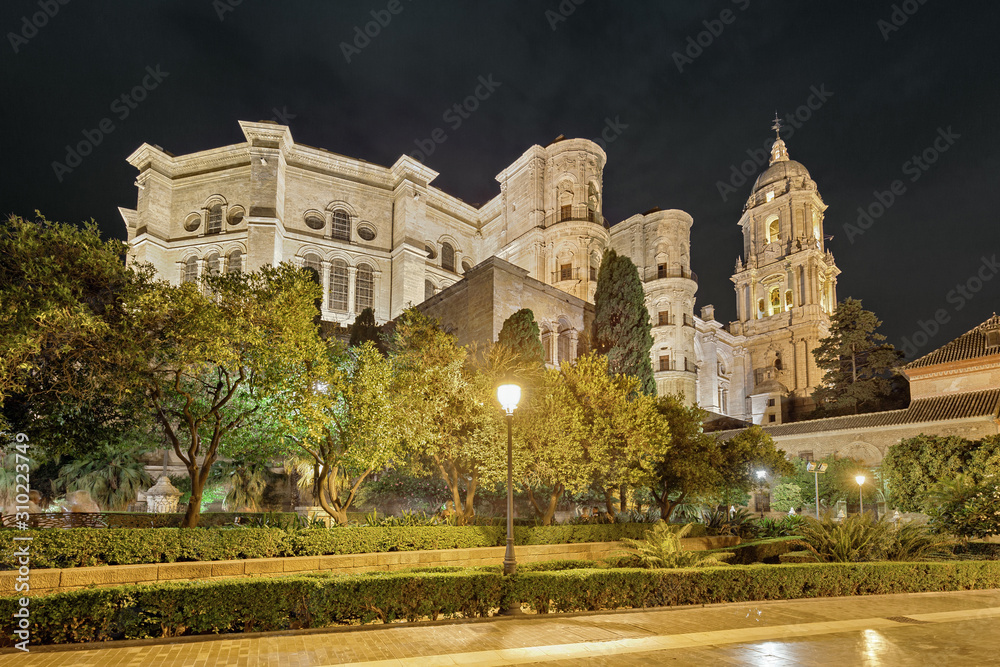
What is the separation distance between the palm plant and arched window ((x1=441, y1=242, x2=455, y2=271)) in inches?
1190

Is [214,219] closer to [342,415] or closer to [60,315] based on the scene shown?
[342,415]

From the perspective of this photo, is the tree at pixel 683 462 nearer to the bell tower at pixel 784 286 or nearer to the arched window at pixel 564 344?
the arched window at pixel 564 344

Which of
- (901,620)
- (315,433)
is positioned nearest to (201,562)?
(315,433)

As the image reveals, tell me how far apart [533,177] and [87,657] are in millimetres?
41312

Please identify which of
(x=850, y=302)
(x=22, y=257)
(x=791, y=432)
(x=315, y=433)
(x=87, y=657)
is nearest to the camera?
(x=87, y=657)

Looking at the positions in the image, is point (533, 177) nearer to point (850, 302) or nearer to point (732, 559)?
point (850, 302)

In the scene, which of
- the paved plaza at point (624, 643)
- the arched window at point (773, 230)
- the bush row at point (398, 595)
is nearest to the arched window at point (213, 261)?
the bush row at point (398, 595)

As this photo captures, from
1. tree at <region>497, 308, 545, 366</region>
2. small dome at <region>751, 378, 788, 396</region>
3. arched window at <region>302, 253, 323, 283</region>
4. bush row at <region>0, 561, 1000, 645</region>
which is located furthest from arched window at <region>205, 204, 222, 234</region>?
small dome at <region>751, 378, 788, 396</region>

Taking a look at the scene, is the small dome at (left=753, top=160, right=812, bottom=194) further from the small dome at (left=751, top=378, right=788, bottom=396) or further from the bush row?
the bush row

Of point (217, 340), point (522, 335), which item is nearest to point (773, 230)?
point (522, 335)

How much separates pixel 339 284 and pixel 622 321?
69.6 feet

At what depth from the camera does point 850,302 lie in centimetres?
5191

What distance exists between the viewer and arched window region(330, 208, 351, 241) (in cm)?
4412

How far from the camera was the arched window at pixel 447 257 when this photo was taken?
4894 centimetres
